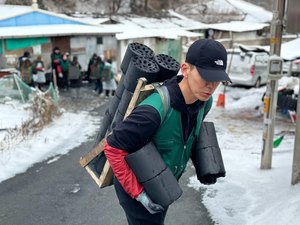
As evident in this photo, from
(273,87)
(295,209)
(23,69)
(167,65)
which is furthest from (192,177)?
(23,69)

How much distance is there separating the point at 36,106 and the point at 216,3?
96.5 feet

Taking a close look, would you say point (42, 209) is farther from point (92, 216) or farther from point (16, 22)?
point (16, 22)

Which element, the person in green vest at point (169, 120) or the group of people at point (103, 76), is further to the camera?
the group of people at point (103, 76)

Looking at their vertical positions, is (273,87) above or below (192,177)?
above

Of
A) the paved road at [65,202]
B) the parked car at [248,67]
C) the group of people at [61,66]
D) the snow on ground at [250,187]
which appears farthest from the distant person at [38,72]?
the paved road at [65,202]

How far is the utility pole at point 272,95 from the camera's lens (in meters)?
6.31

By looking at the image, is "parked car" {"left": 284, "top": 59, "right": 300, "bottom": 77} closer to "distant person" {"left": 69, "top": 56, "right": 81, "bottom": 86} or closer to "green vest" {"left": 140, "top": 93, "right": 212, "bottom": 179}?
"distant person" {"left": 69, "top": 56, "right": 81, "bottom": 86}

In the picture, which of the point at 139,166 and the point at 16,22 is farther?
the point at 16,22

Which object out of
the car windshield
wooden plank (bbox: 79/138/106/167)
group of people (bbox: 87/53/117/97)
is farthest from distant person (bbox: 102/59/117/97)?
wooden plank (bbox: 79/138/106/167)

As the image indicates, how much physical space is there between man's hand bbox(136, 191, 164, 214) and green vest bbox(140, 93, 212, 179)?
0.29 metres

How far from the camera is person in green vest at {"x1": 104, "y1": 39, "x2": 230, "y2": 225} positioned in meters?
2.58

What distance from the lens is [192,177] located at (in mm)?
6941

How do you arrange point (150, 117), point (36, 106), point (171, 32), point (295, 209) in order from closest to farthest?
1. point (150, 117)
2. point (295, 209)
3. point (36, 106)
4. point (171, 32)

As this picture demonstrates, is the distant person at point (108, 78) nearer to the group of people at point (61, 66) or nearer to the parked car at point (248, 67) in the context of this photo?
the group of people at point (61, 66)
